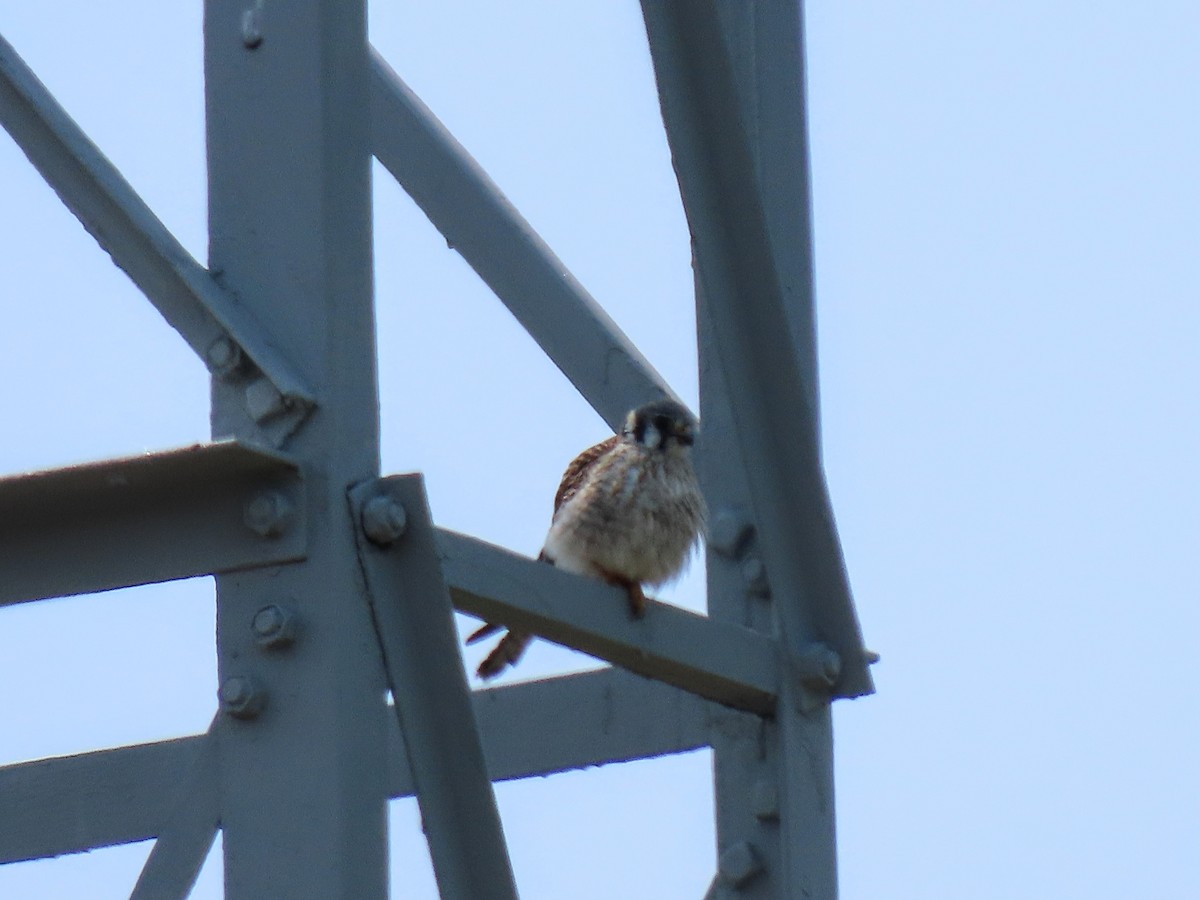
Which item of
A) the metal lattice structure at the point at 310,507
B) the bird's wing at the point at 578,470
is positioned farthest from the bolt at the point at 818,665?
the bird's wing at the point at 578,470

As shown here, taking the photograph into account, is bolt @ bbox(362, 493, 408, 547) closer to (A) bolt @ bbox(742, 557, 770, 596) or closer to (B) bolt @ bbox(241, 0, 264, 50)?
(B) bolt @ bbox(241, 0, 264, 50)

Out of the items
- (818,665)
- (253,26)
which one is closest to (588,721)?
(818,665)

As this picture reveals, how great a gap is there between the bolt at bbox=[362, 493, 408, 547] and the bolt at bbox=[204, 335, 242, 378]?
0.24m

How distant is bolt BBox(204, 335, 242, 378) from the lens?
8.94ft

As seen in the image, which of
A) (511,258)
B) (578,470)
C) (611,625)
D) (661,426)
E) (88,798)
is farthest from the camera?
(578,470)

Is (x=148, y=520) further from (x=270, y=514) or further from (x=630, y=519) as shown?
(x=630, y=519)

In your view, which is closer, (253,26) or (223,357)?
(223,357)

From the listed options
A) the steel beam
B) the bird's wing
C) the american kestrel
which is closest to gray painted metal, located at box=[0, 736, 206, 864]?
the steel beam

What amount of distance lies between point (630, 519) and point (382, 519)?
99.8 inches

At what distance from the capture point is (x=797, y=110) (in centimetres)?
427

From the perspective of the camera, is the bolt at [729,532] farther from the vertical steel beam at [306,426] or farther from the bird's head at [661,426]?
the vertical steel beam at [306,426]

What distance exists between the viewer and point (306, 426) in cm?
272

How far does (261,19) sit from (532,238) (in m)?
1.34

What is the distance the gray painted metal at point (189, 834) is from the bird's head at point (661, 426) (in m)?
1.68
